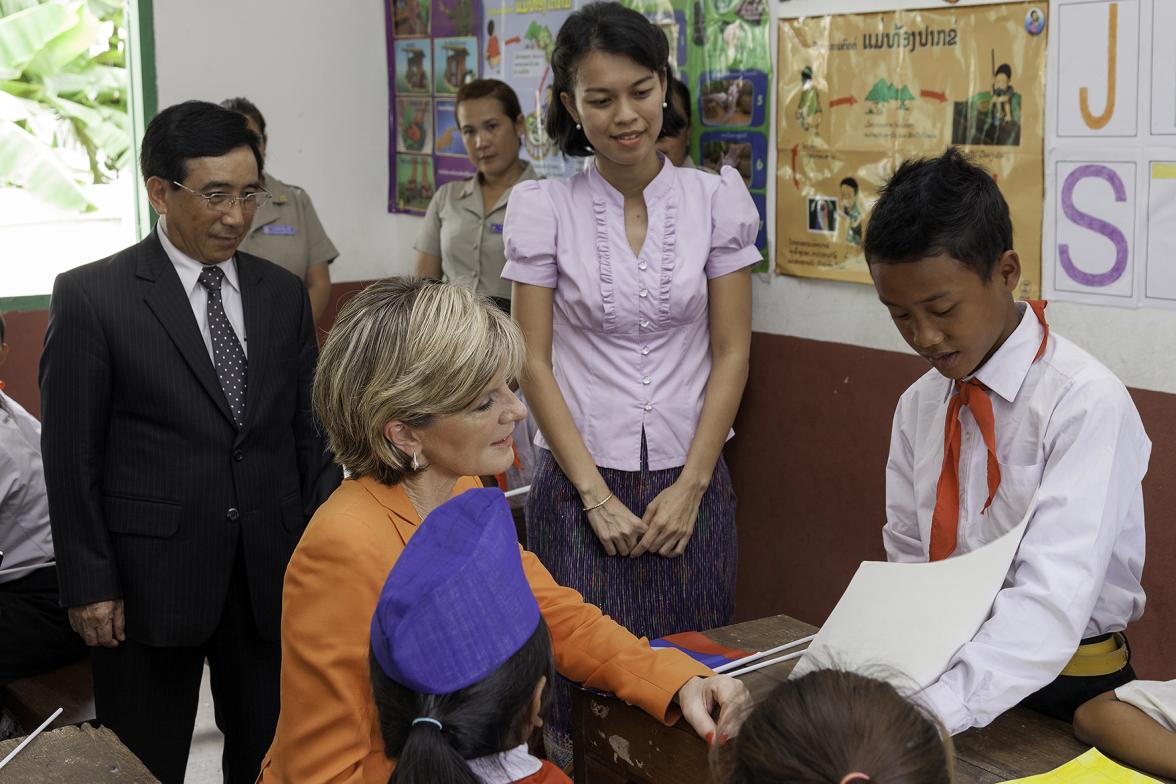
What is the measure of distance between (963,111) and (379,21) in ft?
10.2

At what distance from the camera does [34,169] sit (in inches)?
202

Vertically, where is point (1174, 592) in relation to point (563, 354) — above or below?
below

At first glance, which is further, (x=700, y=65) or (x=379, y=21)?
(x=379, y=21)

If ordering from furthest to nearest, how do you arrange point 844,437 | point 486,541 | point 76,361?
point 844,437, point 76,361, point 486,541

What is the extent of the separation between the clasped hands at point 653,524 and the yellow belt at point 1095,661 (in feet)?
3.59

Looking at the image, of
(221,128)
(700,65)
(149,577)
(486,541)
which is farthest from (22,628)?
(700,65)

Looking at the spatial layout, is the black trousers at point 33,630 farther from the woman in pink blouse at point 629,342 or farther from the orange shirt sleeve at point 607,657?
the orange shirt sleeve at point 607,657

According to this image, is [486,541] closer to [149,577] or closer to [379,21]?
[149,577]

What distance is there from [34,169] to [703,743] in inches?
173

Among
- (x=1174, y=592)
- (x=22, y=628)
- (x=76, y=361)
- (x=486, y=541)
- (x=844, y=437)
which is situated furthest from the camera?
(x=844, y=437)

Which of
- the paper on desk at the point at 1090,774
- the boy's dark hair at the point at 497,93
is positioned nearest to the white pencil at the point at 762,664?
the paper on desk at the point at 1090,774

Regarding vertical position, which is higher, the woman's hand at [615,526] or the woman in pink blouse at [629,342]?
the woman in pink blouse at [629,342]

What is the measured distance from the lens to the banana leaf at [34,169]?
16.7 feet

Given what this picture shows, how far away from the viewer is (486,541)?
140 centimetres
